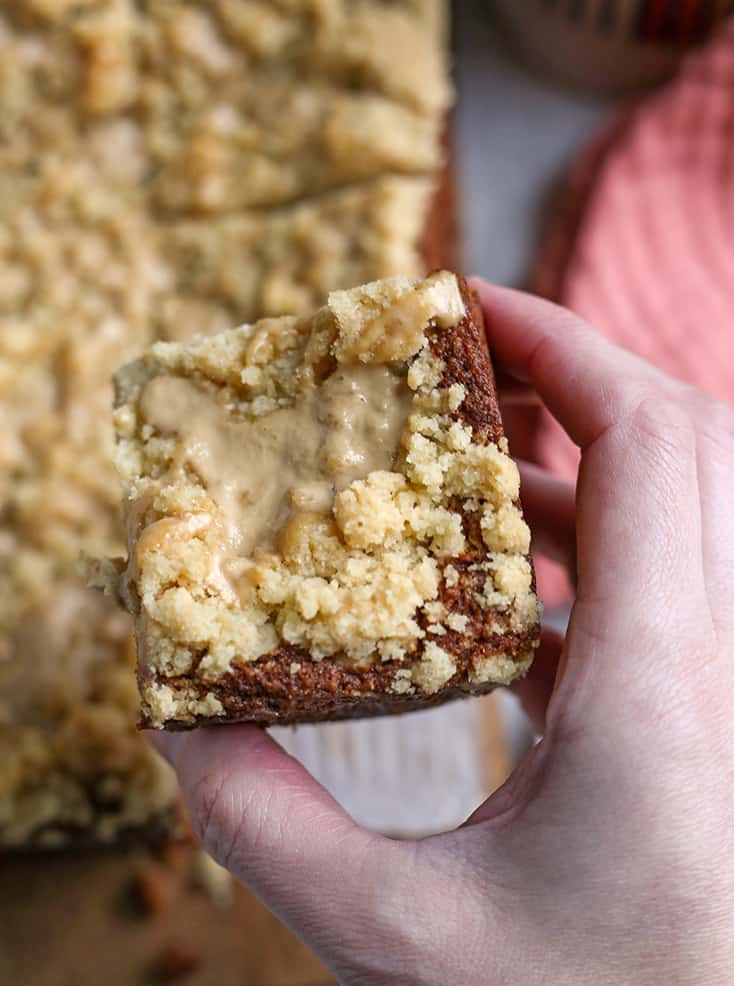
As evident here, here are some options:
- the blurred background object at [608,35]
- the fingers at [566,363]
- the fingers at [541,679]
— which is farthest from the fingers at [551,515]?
the blurred background object at [608,35]

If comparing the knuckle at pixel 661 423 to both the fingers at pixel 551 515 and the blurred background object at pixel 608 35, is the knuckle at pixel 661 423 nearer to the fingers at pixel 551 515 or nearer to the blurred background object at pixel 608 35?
the fingers at pixel 551 515

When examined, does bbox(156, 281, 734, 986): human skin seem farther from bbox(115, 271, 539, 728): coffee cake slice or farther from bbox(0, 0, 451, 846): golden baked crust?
bbox(0, 0, 451, 846): golden baked crust

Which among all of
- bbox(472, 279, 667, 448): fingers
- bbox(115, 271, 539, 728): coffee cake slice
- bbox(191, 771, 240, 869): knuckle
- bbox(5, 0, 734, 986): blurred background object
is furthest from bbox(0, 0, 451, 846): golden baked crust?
bbox(115, 271, 539, 728): coffee cake slice

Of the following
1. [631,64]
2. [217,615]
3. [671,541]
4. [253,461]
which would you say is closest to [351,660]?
[217,615]

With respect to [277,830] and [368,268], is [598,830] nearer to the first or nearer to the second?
[277,830]

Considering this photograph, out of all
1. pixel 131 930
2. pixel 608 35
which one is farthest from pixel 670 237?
pixel 131 930
